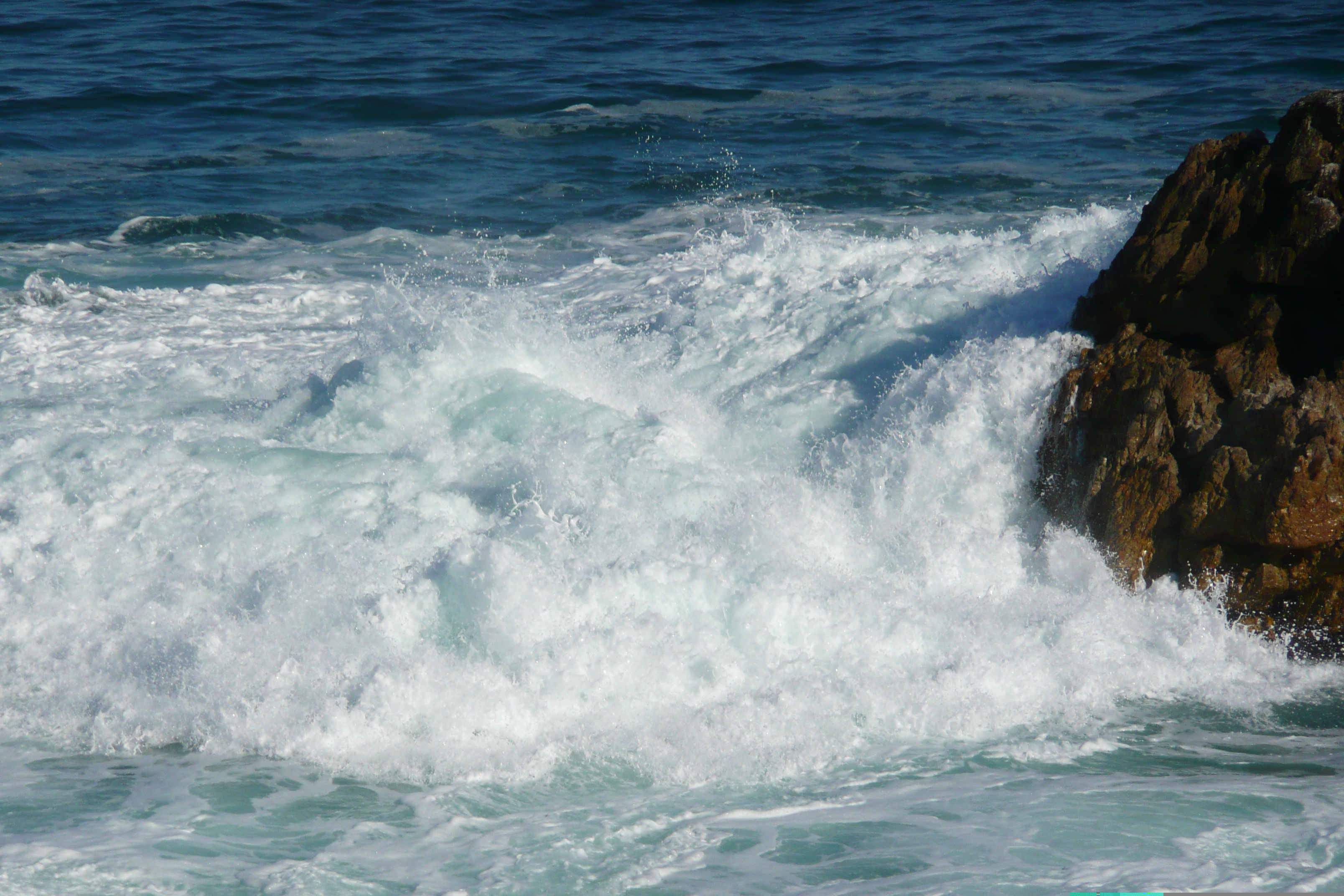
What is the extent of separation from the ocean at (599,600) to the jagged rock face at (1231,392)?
0.18m

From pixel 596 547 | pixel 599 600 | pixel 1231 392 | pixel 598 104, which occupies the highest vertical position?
pixel 598 104

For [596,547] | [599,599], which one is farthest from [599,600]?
[596,547]

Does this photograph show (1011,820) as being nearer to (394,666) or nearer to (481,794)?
(481,794)

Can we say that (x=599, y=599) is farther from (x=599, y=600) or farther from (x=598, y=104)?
(x=598, y=104)

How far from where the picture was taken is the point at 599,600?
171 inches

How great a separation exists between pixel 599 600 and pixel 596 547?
0.28 m

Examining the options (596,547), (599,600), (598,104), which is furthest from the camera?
(598,104)

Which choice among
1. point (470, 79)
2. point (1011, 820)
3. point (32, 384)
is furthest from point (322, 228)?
point (1011, 820)

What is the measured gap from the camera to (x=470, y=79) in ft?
48.8

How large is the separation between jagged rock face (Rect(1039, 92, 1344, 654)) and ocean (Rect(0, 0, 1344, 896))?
18cm

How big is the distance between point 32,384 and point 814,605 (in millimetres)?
4746

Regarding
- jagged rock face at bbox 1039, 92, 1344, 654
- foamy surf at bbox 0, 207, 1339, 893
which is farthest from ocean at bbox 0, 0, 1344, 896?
jagged rock face at bbox 1039, 92, 1344, 654

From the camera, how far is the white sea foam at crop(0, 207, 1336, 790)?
3967 mm

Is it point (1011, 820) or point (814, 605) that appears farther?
point (814, 605)
